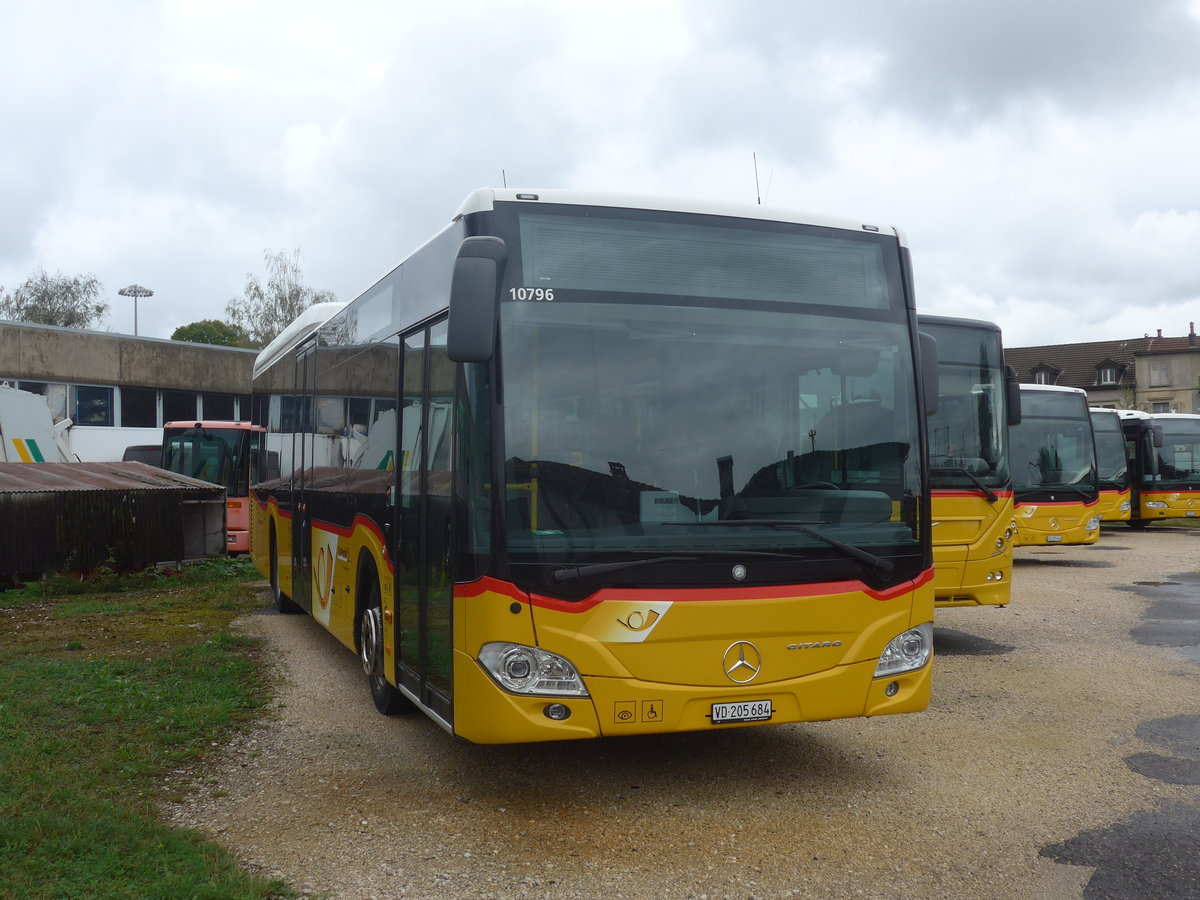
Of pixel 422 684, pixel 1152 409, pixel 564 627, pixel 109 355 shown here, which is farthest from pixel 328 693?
pixel 1152 409

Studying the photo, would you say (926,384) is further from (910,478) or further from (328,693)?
(328,693)

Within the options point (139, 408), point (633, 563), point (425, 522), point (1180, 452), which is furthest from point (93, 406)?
point (633, 563)

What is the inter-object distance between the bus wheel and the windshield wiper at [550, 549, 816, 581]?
2353 millimetres

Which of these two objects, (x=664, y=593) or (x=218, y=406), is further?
(x=218, y=406)

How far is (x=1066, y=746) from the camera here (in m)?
6.83

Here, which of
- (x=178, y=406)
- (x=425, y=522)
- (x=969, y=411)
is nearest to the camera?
(x=425, y=522)

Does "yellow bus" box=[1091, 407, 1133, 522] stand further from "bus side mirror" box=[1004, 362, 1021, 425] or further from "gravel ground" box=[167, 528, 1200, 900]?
"gravel ground" box=[167, 528, 1200, 900]

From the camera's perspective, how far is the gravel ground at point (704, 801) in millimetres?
4703

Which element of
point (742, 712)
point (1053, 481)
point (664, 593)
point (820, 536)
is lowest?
point (742, 712)

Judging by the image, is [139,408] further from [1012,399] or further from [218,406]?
[1012,399]

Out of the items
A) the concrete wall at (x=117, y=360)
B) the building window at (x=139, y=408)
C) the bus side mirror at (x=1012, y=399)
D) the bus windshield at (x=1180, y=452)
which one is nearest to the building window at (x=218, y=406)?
the concrete wall at (x=117, y=360)

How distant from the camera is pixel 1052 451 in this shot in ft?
60.3

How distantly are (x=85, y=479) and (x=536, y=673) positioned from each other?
1277 centimetres

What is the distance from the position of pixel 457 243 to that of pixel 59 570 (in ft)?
37.7
